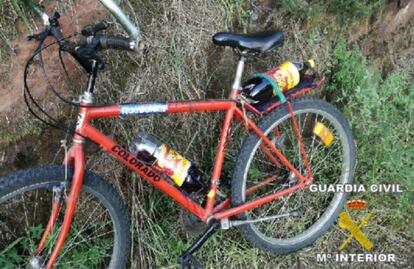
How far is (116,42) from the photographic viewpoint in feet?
7.06

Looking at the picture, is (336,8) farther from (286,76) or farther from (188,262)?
(188,262)

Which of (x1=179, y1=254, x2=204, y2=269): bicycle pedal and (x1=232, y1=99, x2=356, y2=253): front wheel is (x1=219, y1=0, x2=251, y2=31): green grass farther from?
(x1=179, y1=254, x2=204, y2=269): bicycle pedal

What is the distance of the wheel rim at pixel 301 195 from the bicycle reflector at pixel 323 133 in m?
0.05

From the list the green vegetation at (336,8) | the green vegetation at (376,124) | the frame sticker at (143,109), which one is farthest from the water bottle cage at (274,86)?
the green vegetation at (376,124)

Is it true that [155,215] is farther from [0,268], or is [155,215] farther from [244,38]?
[244,38]

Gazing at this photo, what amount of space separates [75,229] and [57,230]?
0.91 ft

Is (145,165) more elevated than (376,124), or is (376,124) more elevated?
(376,124)

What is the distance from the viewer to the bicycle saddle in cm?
263

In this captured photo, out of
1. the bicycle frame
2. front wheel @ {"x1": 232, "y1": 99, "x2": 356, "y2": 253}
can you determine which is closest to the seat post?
the bicycle frame

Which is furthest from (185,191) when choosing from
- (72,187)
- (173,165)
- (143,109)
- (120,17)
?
(120,17)

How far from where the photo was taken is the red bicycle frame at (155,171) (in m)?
2.36

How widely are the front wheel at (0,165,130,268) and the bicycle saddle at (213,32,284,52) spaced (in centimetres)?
95

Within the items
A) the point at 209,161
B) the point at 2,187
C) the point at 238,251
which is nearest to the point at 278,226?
the point at 238,251

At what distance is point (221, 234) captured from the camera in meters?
3.21
